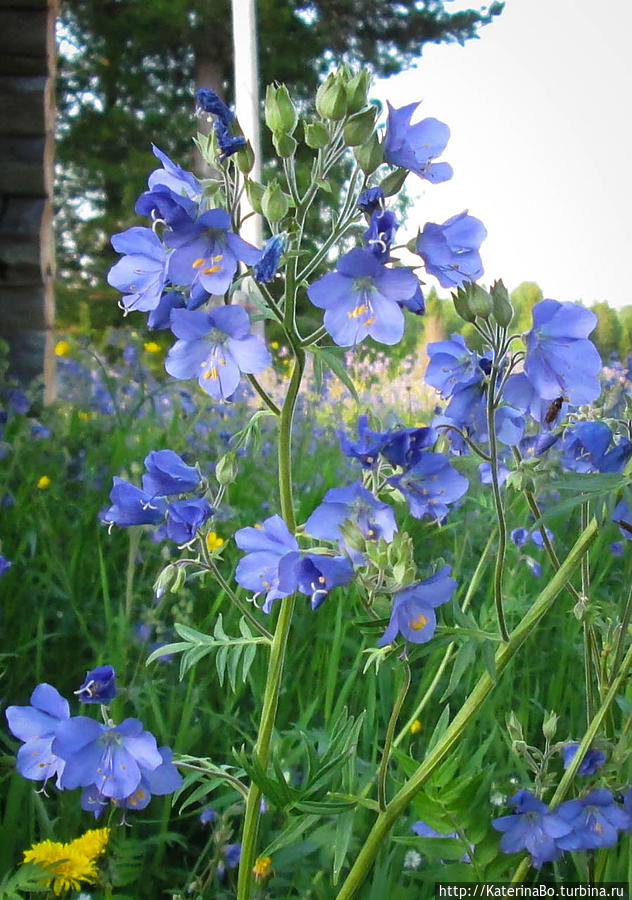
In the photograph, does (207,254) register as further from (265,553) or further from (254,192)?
(265,553)

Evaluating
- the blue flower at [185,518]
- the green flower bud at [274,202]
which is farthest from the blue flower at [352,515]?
the green flower bud at [274,202]

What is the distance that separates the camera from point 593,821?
3.01ft

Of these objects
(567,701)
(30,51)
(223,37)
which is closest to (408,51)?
(223,37)

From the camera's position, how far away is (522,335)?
0.75m

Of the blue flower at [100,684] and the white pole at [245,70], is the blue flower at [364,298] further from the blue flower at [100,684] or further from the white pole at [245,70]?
the white pole at [245,70]

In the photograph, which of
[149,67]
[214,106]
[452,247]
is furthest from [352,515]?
[149,67]

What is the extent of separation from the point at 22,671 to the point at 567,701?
0.93 m

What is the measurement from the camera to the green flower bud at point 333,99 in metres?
0.70

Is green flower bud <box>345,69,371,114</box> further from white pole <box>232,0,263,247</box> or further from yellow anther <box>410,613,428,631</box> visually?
white pole <box>232,0,263,247</box>

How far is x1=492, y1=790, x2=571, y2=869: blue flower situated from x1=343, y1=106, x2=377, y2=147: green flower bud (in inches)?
26.3

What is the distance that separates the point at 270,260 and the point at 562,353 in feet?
0.91

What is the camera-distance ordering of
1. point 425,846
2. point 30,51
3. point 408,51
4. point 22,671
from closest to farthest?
point 425,846 < point 22,671 < point 30,51 < point 408,51

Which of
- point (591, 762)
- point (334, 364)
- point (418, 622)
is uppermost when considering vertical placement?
point (334, 364)

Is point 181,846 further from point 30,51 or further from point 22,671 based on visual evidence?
point 30,51
